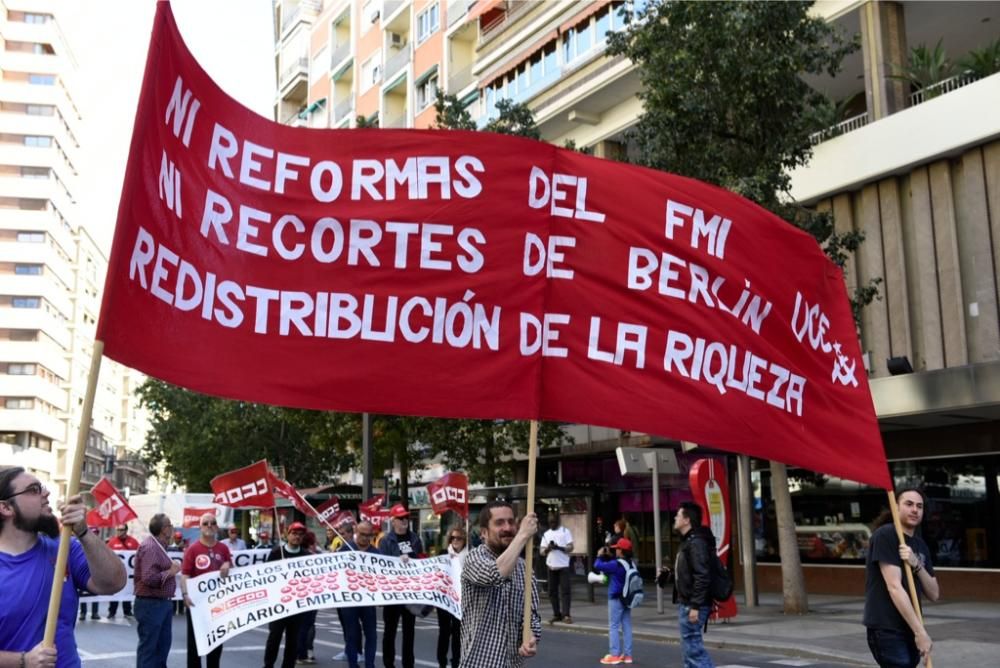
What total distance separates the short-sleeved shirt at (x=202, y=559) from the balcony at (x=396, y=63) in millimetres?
38148

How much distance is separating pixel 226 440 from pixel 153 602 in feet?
121

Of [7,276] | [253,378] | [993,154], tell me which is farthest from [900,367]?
[7,276]

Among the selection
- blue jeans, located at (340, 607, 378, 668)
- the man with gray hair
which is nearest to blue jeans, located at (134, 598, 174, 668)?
the man with gray hair

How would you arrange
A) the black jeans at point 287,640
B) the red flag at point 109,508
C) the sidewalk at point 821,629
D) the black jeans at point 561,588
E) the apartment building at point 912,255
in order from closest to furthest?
1. the black jeans at point 287,640
2. the sidewalk at point 821,629
3. the black jeans at point 561,588
4. the apartment building at point 912,255
5. the red flag at point 109,508

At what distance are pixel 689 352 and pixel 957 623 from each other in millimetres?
12214

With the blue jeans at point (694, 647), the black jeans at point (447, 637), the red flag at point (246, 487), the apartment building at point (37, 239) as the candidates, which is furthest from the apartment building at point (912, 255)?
the apartment building at point (37, 239)

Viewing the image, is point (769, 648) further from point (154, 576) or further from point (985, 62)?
point (985, 62)

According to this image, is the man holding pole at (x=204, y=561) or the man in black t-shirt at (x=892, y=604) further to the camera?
the man holding pole at (x=204, y=561)

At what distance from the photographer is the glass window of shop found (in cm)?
1995

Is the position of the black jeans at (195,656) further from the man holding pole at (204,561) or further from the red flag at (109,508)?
the red flag at (109,508)

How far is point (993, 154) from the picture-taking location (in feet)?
64.8

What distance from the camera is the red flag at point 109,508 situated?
19.9 meters

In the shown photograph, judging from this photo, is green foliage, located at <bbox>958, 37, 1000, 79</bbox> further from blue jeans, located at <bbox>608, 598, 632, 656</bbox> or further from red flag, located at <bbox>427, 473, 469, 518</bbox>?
blue jeans, located at <bbox>608, 598, 632, 656</bbox>

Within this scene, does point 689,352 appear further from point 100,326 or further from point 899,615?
point 100,326
